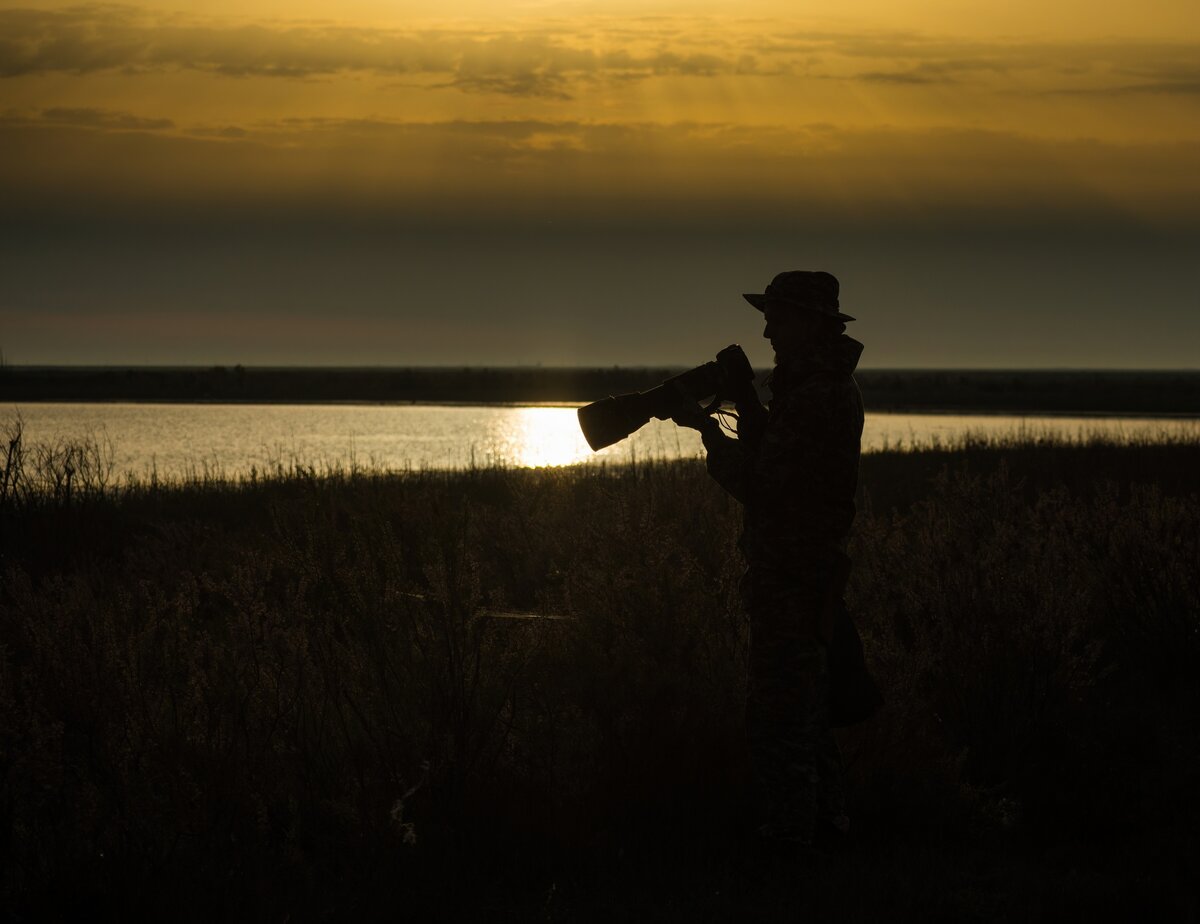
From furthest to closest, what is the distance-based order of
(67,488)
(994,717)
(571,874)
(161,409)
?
(161,409), (67,488), (994,717), (571,874)

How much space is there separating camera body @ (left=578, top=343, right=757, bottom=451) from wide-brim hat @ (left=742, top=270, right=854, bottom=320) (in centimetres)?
36

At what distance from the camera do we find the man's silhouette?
531 centimetres

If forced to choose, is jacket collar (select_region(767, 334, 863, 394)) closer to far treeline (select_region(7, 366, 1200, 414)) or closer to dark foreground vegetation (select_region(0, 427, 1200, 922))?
dark foreground vegetation (select_region(0, 427, 1200, 922))

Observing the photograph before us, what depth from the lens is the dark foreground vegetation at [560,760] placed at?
543 cm

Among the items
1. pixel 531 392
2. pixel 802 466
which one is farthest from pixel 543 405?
pixel 802 466

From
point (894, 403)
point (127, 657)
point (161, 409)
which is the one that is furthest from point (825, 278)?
point (894, 403)

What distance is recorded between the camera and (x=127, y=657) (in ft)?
21.8

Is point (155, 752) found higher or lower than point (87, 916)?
higher

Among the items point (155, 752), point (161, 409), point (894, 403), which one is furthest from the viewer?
point (894, 403)

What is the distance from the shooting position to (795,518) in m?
5.36

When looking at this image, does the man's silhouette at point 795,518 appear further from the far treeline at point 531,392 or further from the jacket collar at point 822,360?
the far treeline at point 531,392

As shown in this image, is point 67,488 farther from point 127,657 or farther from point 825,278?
point 825,278

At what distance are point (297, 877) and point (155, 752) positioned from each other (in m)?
1.03

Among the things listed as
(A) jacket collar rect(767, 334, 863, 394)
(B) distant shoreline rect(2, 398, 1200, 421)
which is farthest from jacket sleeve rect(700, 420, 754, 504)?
(B) distant shoreline rect(2, 398, 1200, 421)
